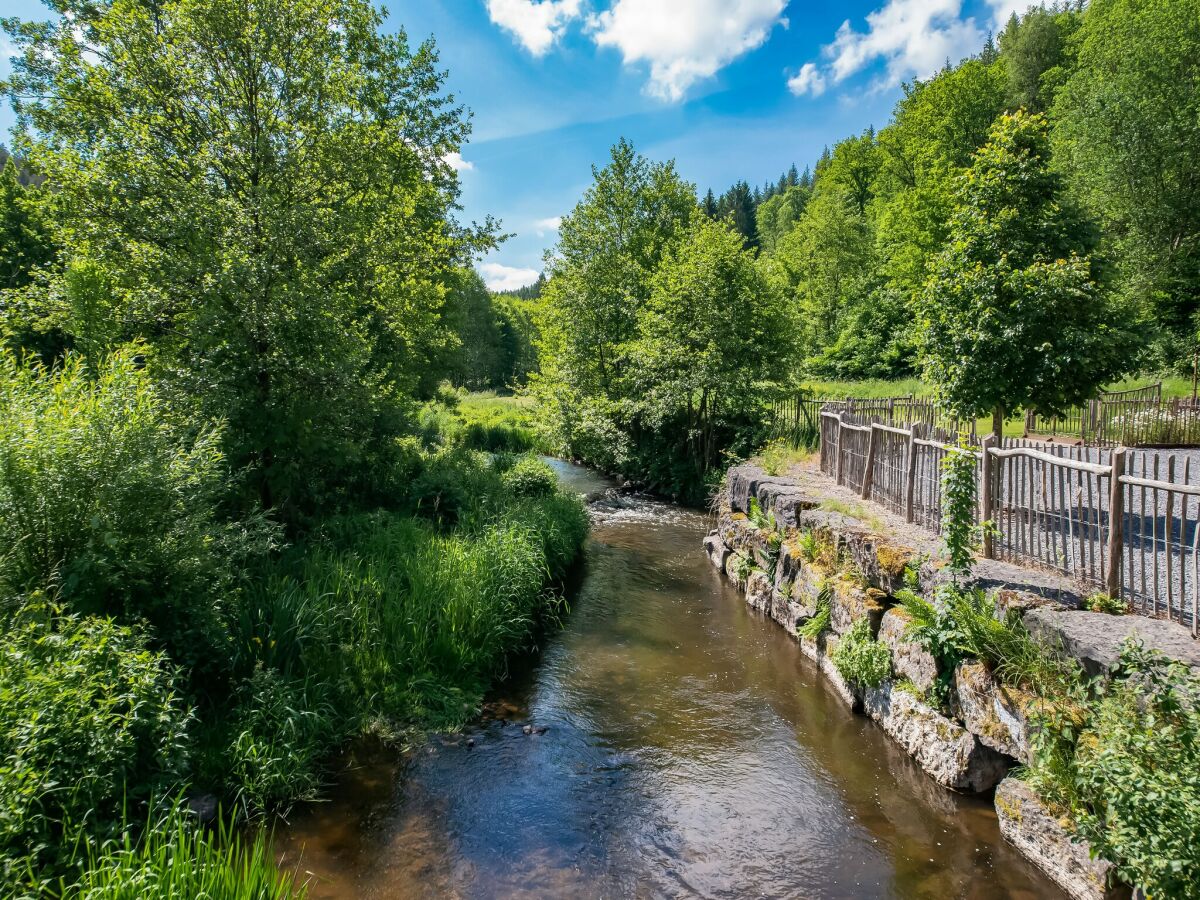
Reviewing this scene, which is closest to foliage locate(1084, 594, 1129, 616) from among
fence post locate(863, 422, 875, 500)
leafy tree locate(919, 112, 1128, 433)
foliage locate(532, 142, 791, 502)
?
leafy tree locate(919, 112, 1128, 433)

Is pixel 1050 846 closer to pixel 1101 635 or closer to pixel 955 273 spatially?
pixel 1101 635

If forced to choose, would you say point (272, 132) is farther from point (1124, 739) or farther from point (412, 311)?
point (1124, 739)

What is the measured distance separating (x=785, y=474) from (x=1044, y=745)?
33.7 feet

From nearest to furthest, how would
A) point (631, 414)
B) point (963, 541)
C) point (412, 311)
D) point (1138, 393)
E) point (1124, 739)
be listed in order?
1. point (1124, 739)
2. point (963, 541)
3. point (412, 311)
4. point (1138, 393)
5. point (631, 414)

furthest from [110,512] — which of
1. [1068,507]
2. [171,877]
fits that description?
[1068,507]

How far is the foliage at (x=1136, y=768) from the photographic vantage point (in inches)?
134

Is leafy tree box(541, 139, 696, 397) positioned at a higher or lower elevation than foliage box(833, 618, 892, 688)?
higher

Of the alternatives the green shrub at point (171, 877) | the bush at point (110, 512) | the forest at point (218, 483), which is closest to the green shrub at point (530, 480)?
the forest at point (218, 483)

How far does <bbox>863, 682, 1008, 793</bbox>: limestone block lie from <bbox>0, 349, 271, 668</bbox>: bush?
7.10 metres

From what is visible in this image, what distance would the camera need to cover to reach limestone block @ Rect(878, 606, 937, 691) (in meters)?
6.28

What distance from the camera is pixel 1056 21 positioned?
136 ft

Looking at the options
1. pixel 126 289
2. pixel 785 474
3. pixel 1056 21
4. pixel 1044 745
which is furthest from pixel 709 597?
pixel 1056 21

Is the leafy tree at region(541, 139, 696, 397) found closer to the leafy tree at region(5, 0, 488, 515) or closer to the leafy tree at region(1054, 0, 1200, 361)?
the leafy tree at region(5, 0, 488, 515)

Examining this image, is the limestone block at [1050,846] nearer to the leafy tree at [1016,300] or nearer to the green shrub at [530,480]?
the leafy tree at [1016,300]
